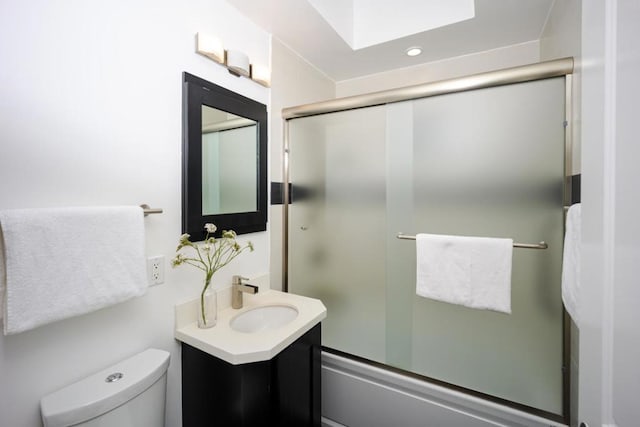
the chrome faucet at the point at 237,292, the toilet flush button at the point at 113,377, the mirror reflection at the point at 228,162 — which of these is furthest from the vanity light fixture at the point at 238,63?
the toilet flush button at the point at 113,377

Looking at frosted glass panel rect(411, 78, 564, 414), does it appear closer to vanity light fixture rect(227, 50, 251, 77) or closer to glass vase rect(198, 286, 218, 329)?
vanity light fixture rect(227, 50, 251, 77)

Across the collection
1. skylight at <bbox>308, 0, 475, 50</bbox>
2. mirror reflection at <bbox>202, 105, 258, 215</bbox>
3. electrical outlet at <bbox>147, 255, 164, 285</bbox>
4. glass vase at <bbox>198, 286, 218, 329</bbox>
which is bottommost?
glass vase at <bbox>198, 286, 218, 329</bbox>

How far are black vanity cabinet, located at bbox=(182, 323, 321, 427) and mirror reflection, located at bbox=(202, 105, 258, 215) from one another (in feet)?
2.27

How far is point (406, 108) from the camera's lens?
1.51 meters

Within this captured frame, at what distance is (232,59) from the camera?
142 cm

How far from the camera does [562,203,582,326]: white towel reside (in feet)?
3.36

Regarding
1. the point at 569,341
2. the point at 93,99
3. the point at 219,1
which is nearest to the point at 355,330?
the point at 569,341

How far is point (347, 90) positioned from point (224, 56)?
1321mm

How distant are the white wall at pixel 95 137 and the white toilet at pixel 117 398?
7 cm

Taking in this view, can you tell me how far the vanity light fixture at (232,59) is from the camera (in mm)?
1279

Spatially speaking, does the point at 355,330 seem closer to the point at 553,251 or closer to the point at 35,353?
the point at 553,251

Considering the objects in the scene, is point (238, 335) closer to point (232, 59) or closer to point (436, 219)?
point (436, 219)

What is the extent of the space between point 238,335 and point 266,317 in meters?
0.37

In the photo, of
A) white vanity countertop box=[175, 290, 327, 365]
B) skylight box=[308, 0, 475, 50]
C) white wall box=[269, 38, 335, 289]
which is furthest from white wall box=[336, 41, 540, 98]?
white vanity countertop box=[175, 290, 327, 365]
